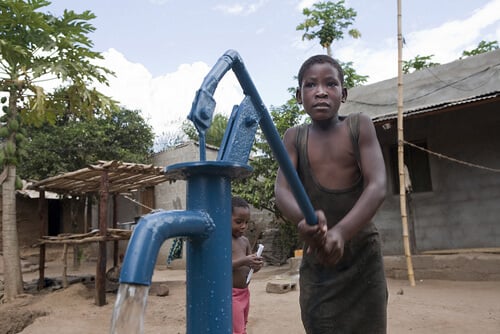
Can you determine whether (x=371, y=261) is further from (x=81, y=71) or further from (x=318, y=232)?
(x=81, y=71)

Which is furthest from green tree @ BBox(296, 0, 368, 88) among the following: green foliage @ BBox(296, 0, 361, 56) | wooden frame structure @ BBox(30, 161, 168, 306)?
wooden frame structure @ BBox(30, 161, 168, 306)

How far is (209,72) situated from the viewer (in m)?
0.81

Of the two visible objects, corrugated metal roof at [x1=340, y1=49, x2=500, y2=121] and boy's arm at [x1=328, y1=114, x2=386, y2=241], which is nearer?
boy's arm at [x1=328, y1=114, x2=386, y2=241]

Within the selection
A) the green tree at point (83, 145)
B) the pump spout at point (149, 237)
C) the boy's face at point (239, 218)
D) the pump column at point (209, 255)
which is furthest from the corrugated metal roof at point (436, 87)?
the green tree at point (83, 145)

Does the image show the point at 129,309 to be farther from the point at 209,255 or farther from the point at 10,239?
the point at 10,239

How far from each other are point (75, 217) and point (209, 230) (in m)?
15.2

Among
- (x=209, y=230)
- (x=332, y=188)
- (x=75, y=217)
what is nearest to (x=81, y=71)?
(x=332, y=188)

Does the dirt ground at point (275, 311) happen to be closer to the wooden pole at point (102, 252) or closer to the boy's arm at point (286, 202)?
the wooden pole at point (102, 252)

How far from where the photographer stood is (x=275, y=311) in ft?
17.6

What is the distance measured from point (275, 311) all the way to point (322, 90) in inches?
176

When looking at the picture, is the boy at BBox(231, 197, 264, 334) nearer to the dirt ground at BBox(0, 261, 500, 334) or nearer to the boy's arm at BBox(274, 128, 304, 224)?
the boy's arm at BBox(274, 128, 304, 224)

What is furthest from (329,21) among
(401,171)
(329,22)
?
(401,171)

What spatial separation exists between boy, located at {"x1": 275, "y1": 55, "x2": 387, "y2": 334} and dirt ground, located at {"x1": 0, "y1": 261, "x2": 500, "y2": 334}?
302cm

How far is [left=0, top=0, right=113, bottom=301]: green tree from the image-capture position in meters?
6.55
